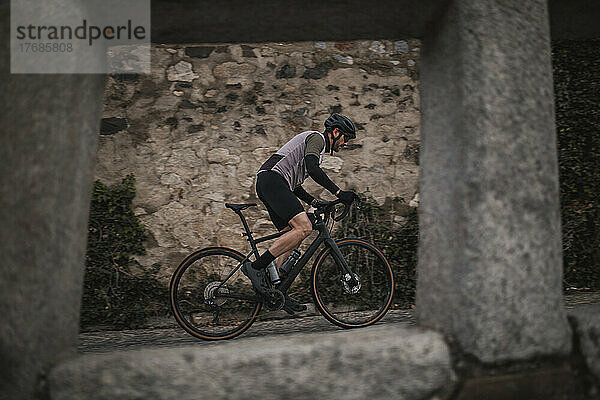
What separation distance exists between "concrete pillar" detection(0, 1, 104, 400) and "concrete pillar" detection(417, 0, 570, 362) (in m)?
1.35

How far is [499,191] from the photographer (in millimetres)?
1581

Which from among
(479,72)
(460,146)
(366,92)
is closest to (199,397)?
(460,146)

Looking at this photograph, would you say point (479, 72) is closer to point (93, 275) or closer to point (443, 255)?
point (443, 255)

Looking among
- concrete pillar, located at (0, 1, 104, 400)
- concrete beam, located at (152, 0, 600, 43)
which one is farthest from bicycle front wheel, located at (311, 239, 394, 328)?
concrete pillar, located at (0, 1, 104, 400)

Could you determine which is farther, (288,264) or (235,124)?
(235,124)

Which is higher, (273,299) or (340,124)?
(340,124)

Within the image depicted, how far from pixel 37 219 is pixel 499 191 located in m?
1.59

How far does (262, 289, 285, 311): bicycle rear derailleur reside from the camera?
2920 millimetres

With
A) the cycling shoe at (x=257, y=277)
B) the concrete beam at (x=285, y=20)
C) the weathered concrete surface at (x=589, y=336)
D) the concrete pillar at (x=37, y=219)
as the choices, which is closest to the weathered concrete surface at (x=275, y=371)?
the concrete pillar at (x=37, y=219)

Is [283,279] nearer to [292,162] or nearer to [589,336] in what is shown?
[292,162]

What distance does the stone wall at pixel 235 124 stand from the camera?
13.4ft

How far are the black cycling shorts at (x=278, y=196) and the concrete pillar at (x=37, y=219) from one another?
1493 millimetres

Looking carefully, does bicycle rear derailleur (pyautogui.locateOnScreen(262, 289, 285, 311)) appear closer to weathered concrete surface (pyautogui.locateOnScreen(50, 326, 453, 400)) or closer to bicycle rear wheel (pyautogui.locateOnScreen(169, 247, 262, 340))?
bicycle rear wheel (pyautogui.locateOnScreen(169, 247, 262, 340))

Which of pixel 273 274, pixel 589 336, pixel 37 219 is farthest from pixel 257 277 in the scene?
pixel 589 336
